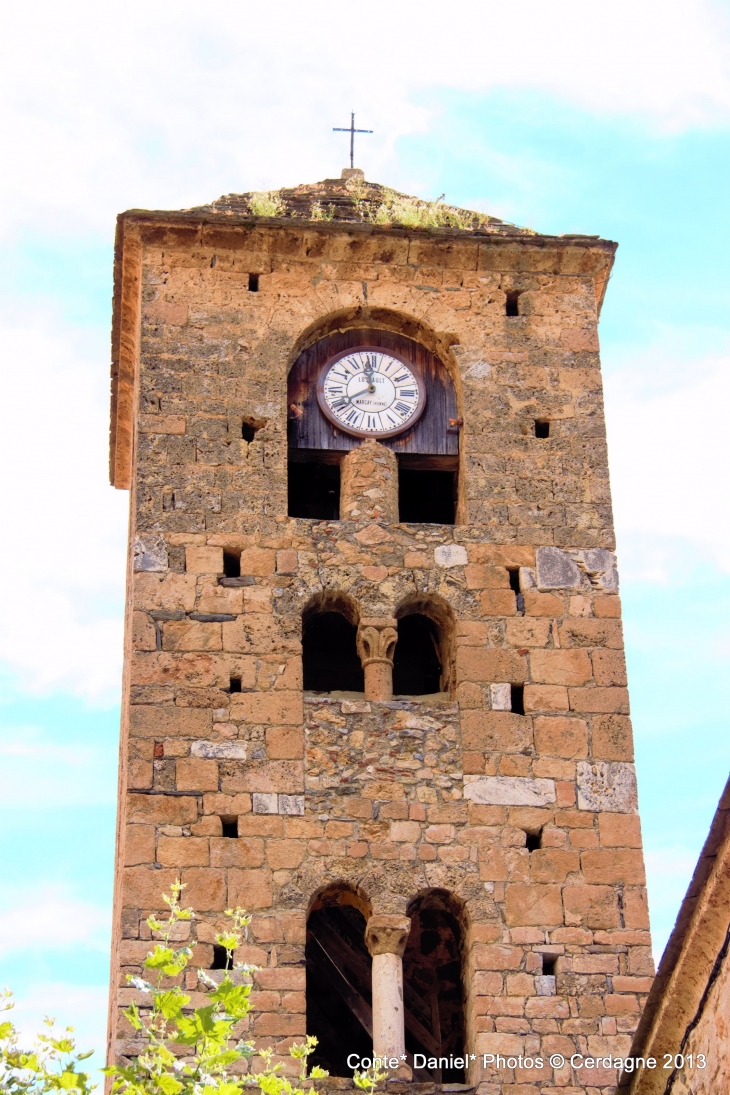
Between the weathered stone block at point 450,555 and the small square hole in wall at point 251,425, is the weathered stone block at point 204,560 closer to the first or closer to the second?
the small square hole in wall at point 251,425

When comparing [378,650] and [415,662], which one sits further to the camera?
[415,662]

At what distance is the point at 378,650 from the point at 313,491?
2624 millimetres

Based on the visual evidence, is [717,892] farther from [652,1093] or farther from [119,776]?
[119,776]

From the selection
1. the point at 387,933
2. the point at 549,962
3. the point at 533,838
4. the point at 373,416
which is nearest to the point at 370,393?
the point at 373,416

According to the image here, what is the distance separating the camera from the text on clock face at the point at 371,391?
18.5 metres

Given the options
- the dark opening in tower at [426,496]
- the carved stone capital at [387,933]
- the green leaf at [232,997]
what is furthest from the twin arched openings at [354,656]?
the green leaf at [232,997]

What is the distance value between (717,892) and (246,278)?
966 cm

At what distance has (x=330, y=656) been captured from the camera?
723 inches

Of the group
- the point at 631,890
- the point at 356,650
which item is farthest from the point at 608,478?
the point at 631,890

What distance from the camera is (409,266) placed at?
62.9 ft

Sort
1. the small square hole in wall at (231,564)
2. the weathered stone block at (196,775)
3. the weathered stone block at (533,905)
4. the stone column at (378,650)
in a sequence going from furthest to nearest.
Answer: the small square hole in wall at (231,564) < the stone column at (378,650) < the weathered stone block at (196,775) < the weathered stone block at (533,905)

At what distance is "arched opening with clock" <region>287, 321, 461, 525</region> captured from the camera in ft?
60.4

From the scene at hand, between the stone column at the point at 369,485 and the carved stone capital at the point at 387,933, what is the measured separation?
3.55 meters

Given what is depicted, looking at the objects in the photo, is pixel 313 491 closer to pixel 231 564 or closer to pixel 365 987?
pixel 231 564
